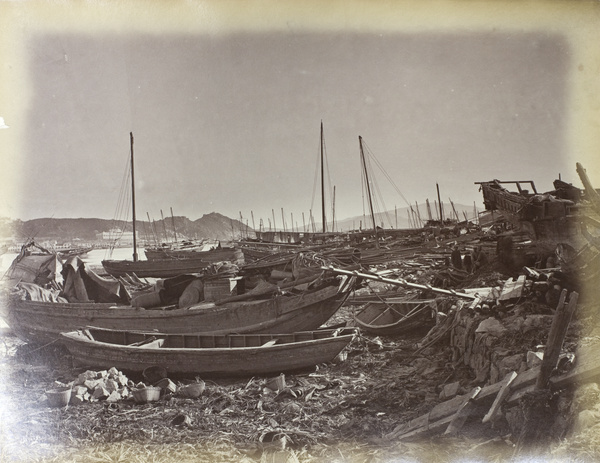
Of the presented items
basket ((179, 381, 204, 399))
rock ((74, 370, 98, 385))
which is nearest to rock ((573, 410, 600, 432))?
basket ((179, 381, 204, 399))

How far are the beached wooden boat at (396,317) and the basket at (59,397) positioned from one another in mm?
7509

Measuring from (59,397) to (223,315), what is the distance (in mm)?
4282

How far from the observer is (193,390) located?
26.3 ft

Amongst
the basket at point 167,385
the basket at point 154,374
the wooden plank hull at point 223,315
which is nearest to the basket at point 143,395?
the basket at point 167,385

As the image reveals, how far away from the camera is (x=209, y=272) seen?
492 inches

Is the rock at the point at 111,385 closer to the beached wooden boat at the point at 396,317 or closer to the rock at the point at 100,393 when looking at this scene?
the rock at the point at 100,393

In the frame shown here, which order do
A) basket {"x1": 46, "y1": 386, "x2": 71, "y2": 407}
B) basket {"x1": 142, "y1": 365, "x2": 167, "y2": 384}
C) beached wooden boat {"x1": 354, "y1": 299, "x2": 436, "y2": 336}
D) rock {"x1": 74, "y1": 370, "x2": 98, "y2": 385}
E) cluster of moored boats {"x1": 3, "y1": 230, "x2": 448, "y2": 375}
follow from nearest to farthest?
basket {"x1": 46, "y1": 386, "x2": 71, "y2": 407}, rock {"x1": 74, "y1": 370, "x2": 98, "y2": 385}, basket {"x1": 142, "y1": 365, "x2": 167, "y2": 384}, cluster of moored boats {"x1": 3, "y1": 230, "x2": 448, "y2": 375}, beached wooden boat {"x1": 354, "y1": 299, "x2": 436, "y2": 336}

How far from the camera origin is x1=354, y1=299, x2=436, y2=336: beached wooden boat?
10938 millimetres

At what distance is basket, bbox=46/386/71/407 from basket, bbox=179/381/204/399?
2.11m

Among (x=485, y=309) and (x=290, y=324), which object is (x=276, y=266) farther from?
(x=485, y=309)

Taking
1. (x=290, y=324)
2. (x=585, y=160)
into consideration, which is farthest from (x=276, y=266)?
(x=585, y=160)

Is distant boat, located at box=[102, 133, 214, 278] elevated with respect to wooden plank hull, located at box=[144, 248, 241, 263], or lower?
lower

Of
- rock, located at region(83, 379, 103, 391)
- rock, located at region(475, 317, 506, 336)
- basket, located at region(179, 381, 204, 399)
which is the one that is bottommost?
basket, located at region(179, 381, 204, 399)

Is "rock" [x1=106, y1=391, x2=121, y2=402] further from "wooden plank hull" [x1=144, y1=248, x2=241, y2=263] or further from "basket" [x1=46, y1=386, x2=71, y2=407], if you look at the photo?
"wooden plank hull" [x1=144, y1=248, x2=241, y2=263]
